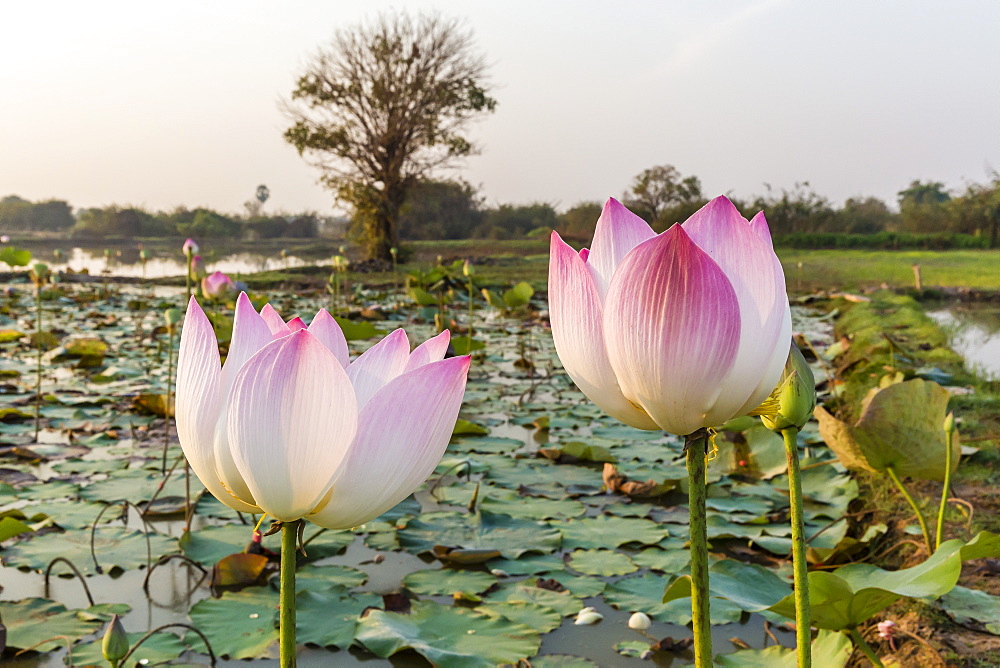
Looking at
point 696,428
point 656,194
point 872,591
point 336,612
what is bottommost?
point 336,612

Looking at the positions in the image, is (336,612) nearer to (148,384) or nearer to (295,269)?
(148,384)

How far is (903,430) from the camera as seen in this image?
1.10 metres

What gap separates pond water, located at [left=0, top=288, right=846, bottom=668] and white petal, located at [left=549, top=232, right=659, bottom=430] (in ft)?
2.30

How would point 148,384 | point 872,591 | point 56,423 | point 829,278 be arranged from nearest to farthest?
1. point 872,591
2. point 56,423
3. point 148,384
4. point 829,278

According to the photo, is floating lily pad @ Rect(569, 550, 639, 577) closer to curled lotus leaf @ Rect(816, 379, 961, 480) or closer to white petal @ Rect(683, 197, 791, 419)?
curled lotus leaf @ Rect(816, 379, 961, 480)

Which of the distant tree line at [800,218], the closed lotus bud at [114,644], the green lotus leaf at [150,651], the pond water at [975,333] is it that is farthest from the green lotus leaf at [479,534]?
the distant tree line at [800,218]

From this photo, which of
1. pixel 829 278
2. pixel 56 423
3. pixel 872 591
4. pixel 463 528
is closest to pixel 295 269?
pixel 829 278

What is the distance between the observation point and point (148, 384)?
3059mm

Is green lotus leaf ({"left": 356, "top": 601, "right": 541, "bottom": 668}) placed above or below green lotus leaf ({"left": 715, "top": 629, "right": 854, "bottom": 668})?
below

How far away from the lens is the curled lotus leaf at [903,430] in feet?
3.60

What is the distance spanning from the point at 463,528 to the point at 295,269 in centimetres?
877

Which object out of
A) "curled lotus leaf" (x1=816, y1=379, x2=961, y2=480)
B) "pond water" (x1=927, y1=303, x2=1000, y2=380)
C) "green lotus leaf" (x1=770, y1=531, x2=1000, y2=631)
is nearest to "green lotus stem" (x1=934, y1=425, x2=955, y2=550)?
"curled lotus leaf" (x1=816, y1=379, x2=961, y2=480)

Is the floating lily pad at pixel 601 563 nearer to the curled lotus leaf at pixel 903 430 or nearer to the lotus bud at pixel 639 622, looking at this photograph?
the lotus bud at pixel 639 622

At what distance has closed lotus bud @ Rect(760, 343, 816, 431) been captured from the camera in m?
0.44
